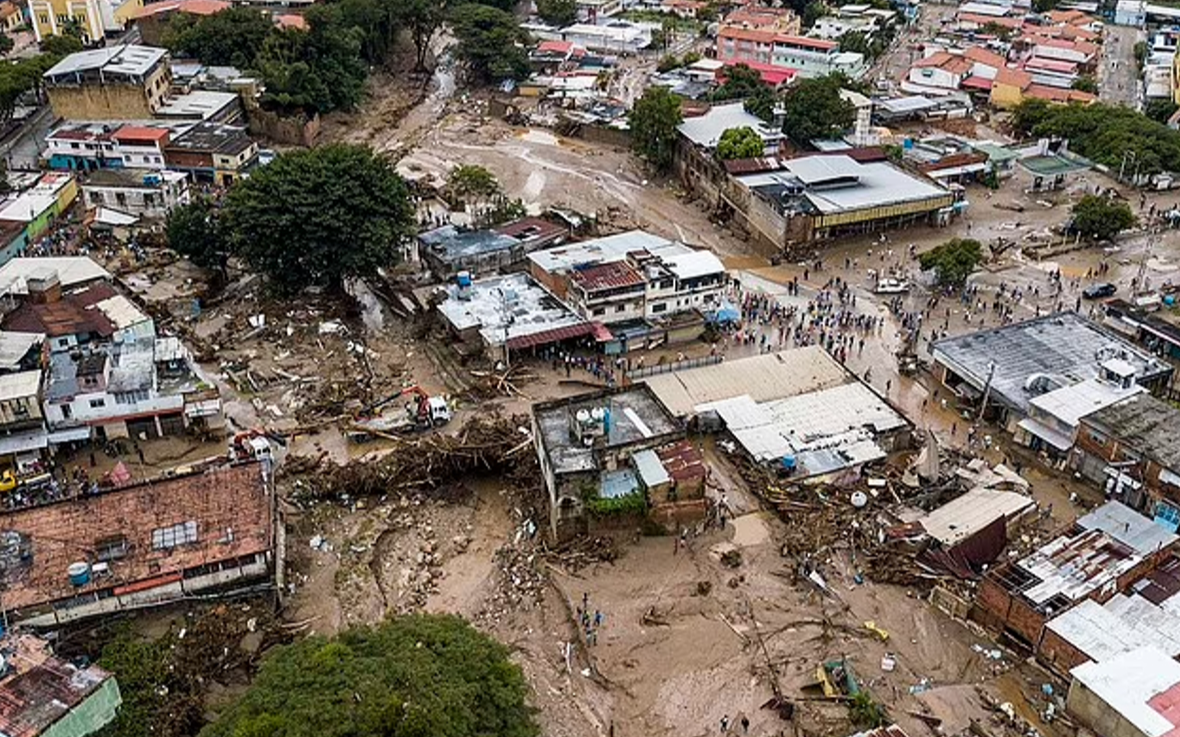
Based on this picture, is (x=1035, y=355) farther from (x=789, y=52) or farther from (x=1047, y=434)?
(x=789, y=52)

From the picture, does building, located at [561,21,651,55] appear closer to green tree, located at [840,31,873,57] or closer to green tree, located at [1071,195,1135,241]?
green tree, located at [840,31,873,57]

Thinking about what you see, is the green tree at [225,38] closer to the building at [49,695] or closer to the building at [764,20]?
the building at [764,20]

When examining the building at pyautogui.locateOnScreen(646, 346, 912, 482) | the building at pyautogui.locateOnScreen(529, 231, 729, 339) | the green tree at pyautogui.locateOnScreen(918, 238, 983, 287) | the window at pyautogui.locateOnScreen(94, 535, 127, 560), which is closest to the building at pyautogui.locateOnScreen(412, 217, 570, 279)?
the building at pyautogui.locateOnScreen(529, 231, 729, 339)

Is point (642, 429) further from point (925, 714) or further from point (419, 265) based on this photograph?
point (419, 265)

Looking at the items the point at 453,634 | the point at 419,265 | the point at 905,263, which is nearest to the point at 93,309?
the point at 419,265

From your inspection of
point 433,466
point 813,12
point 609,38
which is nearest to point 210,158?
point 433,466

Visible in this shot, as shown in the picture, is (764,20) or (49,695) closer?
(49,695)
